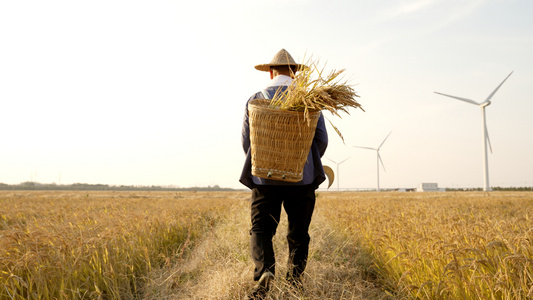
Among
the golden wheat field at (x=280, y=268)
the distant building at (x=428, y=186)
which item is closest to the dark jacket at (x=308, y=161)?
the golden wheat field at (x=280, y=268)

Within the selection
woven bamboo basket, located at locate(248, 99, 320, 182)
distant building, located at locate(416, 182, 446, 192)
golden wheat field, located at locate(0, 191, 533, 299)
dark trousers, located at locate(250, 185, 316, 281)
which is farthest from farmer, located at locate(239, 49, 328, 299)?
distant building, located at locate(416, 182, 446, 192)

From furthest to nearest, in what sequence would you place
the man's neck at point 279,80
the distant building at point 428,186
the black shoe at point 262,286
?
the distant building at point 428,186 < the man's neck at point 279,80 < the black shoe at point 262,286

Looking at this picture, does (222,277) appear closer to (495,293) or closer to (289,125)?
(289,125)

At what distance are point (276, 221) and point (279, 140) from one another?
1.22m

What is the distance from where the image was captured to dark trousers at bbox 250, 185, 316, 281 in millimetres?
4113

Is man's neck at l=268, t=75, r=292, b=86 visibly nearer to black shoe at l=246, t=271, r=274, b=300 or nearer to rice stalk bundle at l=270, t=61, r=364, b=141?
rice stalk bundle at l=270, t=61, r=364, b=141

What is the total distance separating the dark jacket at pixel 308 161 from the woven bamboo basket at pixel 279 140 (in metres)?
0.39

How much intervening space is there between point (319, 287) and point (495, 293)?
1.74 metres

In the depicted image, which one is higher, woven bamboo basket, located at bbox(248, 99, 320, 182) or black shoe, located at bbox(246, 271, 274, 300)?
woven bamboo basket, located at bbox(248, 99, 320, 182)

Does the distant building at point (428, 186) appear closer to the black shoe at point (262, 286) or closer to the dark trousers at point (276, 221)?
the dark trousers at point (276, 221)

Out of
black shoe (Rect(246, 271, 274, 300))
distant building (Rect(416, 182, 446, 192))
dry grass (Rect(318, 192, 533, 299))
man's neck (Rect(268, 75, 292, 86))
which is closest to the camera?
dry grass (Rect(318, 192, 533, 299))

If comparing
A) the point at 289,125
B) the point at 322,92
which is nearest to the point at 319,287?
the point at 289,125

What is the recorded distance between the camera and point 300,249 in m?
4.27

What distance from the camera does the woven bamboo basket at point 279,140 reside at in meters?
3.45
